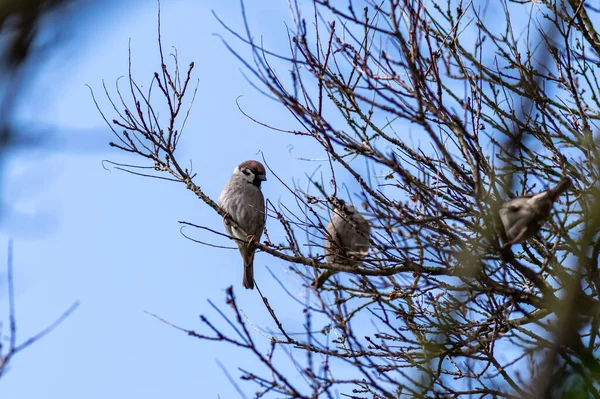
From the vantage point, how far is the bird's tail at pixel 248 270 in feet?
22.7

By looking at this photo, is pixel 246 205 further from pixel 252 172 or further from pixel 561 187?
pixel 561 187

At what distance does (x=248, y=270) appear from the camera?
7023 mm

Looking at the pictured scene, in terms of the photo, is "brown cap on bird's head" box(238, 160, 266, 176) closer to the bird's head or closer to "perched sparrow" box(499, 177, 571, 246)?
the bird's head

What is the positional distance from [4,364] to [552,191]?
2537mm

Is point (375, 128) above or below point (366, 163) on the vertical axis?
above

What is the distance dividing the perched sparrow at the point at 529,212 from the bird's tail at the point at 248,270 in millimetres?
3530

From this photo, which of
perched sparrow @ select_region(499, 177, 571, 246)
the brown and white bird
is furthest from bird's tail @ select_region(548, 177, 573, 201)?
the brown and white bird

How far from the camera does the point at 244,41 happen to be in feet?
12.4

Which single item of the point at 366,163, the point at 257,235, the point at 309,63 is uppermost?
the point at 257,235

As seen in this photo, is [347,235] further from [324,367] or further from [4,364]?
[4,364]

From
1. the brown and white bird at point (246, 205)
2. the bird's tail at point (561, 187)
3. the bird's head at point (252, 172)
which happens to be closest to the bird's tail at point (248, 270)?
the brown and white bird at point (246, 205)

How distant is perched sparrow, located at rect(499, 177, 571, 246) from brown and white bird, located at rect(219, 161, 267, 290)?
121 inches

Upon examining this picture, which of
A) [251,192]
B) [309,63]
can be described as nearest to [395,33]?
[309,63]

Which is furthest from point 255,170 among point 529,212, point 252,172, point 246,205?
point 529,212
